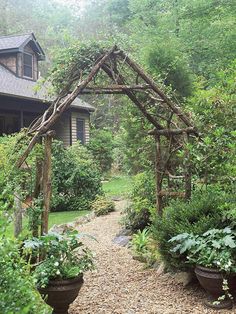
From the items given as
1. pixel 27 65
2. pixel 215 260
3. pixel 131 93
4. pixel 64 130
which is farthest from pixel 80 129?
pixel 215 260

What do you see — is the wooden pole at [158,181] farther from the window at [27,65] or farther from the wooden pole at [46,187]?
the window at [27,65]

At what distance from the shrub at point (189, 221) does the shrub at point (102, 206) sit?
525 centimetres

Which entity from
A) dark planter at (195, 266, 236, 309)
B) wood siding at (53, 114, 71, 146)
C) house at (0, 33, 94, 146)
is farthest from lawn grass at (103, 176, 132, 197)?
dark planter at (195, 266, 236, 309)

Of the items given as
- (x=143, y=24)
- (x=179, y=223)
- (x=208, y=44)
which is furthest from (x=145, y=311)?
(x=143, y=24)

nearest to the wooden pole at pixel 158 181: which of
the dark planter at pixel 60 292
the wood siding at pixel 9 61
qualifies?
the dark planter at pixel 60 292

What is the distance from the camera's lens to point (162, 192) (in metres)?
6.41

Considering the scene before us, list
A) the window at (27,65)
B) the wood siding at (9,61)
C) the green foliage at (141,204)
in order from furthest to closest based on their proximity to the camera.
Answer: the window at (27,65) < the wood siding at (9,61) < the green foliage at (141,204)

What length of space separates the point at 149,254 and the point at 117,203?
6.17 metres

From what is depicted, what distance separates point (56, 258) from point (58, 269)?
0.14 meters

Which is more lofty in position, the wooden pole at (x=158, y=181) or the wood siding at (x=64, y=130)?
the wood siding at (x=64, y=130)

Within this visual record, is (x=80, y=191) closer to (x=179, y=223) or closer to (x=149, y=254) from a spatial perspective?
(x=149, y=254)

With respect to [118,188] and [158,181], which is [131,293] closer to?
[158,181]

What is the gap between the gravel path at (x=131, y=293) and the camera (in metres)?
4.23

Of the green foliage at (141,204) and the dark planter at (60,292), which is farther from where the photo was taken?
the green foliage at (141,204)
